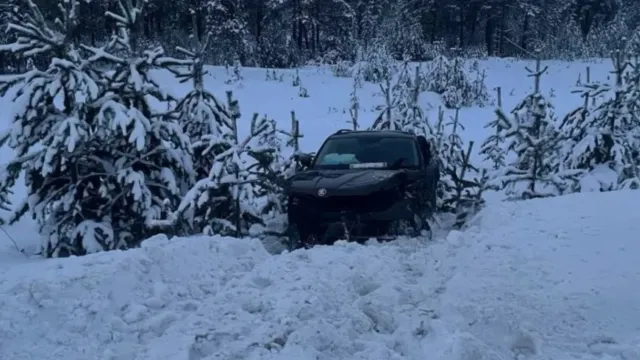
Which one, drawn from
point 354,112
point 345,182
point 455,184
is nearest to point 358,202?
point 345,182

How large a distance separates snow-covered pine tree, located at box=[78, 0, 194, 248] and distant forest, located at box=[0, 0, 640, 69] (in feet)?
67.6

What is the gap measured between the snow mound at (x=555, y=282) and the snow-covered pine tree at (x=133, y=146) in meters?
4.11

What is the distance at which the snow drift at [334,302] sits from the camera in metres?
4.07

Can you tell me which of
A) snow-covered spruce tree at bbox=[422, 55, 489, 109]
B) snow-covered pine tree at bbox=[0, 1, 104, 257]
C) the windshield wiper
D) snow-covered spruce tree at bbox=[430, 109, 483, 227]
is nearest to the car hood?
the windshield wiper

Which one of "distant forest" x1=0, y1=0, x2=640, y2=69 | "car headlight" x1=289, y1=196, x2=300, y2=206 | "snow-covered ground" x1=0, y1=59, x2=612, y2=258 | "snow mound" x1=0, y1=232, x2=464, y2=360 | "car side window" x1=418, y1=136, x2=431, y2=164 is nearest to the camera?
"snow mound" x1=0, y1=232, x2=464, y2=360

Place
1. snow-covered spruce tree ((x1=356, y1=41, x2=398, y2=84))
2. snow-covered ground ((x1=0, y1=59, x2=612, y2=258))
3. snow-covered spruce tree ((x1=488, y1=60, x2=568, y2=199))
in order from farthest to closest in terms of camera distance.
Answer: snow-covered spruce tree ((x1=356, y1=41, x2=398, y2=84)) → snow-covered ground ((x1=0, y1=59, x2=612, y2=258)) → snow-covered spruce tree ((x1=488, y1=60, x2=568, y2=199))

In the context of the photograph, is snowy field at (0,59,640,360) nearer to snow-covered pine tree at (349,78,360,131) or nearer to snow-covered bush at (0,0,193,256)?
snow-covered bush at (0,0,193,256)

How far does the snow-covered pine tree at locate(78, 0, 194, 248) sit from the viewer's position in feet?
26.5

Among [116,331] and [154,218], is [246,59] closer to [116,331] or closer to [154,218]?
[154,218]

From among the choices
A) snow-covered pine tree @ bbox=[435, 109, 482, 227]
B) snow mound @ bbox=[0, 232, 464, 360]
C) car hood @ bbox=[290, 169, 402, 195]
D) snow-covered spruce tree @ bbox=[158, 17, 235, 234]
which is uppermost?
snow-covered spruce tree @ bbox=[158, 17, 235, 234]

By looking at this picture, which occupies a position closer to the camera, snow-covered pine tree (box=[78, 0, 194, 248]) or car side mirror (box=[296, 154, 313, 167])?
snow-covered pine tree (box=[78, 0, 194, 248])

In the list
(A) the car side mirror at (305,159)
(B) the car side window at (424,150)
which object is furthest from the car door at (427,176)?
→ (A) the car side mirror at (305,159)

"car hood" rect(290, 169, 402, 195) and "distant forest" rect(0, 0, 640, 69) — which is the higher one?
"distant forest" rect(0, 0, 640, 69)

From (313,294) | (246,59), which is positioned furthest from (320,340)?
(246,59)
